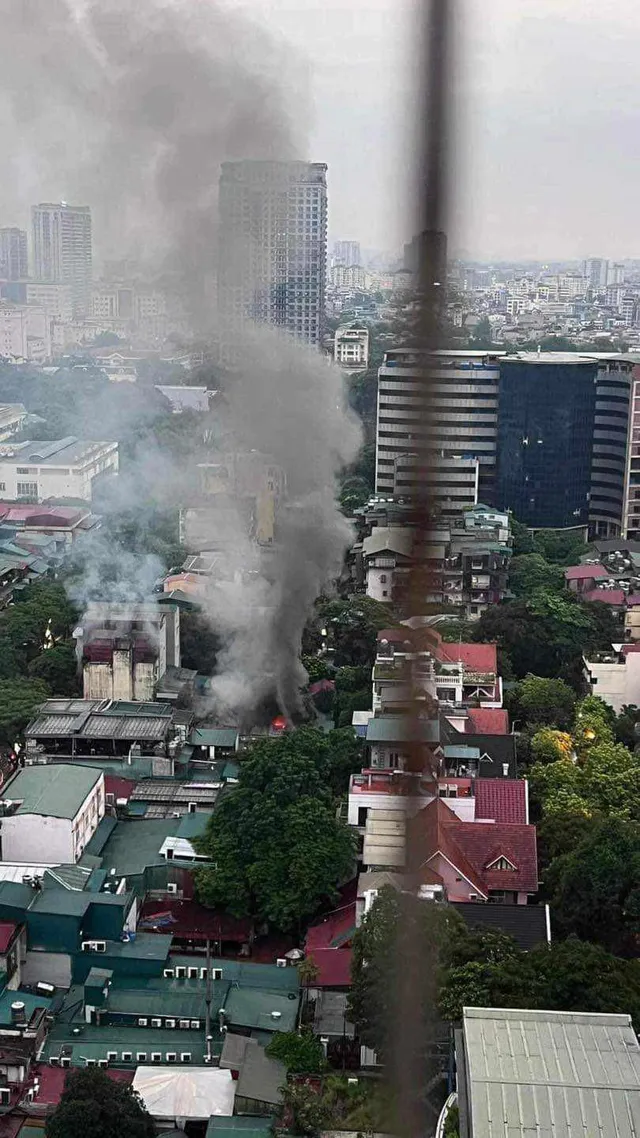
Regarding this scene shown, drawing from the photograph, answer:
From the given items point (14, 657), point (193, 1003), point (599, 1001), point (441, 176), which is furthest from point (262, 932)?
point (441, 176)

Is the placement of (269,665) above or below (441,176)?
below

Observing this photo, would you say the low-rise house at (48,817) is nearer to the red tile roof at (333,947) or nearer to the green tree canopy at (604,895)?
the red tile roof at (333,947)

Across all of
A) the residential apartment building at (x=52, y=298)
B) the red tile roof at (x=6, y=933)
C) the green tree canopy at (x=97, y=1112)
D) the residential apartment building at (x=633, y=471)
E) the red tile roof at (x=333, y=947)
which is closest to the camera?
the green tree canopy at (x=97, y=1112)

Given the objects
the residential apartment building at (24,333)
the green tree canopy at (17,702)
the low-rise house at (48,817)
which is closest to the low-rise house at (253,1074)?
the low-rise house at (48,817)

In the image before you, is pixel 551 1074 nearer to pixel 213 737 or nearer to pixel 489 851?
pixel 489 851

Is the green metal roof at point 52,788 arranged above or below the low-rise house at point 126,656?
below

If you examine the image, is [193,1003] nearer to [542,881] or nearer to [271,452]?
[542,881]

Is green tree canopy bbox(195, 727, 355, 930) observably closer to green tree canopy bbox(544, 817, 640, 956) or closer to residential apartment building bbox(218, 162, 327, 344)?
green tree canopy bbox(544, 817, 640, 956)

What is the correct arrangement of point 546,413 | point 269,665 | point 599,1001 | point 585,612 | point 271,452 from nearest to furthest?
point 599,1001
point 269,665
point 585,612
point 271,452
point 546,413
